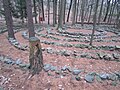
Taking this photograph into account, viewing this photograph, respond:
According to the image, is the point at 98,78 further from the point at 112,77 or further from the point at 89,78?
the point at 112,77

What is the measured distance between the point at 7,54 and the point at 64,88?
439 cm

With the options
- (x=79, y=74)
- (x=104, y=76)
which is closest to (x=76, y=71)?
(x=79, y=74)

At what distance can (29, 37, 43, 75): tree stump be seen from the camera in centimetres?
504

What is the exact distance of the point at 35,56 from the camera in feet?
17.1

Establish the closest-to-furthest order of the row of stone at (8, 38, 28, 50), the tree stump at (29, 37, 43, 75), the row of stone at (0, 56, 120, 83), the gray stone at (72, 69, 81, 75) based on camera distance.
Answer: the tree stump at (29, 37, 43, 75) < the row of stone at (0, 56, 120, 83) < the gray stone at (72, 69, 81, 75) < the row of stone at (8, 38, 28, 50)

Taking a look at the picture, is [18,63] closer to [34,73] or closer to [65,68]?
[34,73]

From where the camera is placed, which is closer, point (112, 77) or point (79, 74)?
point (112, 77)

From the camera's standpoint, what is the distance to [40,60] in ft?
17.7

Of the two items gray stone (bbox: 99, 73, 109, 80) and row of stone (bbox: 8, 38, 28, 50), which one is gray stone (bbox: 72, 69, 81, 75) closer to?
gray stone (bbox: 99, 73, 109, 80)

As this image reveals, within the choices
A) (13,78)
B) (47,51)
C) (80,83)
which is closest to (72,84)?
(80,83)

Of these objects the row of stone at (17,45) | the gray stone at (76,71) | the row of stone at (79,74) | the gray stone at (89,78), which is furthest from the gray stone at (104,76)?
the row of stone at (17,45)

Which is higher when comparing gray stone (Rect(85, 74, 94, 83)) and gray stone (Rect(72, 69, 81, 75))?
gray stone (Rect(72, 69, 81, 75))

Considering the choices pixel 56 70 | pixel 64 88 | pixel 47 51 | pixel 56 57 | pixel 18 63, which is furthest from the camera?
pixel 47 51

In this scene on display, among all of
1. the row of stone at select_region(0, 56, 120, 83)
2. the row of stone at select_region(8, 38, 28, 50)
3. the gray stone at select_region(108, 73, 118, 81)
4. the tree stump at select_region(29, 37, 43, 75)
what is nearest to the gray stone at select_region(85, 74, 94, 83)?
the row of stone at select_region(0, 56, 120, 83)
